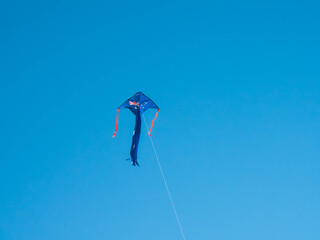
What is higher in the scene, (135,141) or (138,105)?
(138,105)

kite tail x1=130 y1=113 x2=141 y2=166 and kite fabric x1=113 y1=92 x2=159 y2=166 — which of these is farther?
kite fabric x1=113 y1=92 x2=159 y2=166

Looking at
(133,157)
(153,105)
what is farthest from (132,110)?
(133,157)

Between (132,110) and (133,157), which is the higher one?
(132,110)

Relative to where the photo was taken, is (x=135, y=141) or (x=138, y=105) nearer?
(x=135, y=141)

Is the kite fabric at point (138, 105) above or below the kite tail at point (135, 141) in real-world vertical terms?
above

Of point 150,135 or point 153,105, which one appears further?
point 153,105

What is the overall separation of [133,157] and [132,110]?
1.51 m

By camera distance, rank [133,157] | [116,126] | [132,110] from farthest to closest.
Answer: [132,110]
[116,126]
[133,157]

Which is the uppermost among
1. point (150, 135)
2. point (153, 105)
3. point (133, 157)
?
point (153, 105)

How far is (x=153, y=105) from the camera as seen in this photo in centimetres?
673

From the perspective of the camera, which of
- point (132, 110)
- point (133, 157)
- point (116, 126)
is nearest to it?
point (133, 157)

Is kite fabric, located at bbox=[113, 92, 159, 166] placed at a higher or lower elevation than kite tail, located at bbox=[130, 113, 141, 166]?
higher

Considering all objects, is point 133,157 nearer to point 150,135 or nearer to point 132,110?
point 150,135

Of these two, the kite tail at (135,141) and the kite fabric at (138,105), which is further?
the kite fabric at (138,105)
